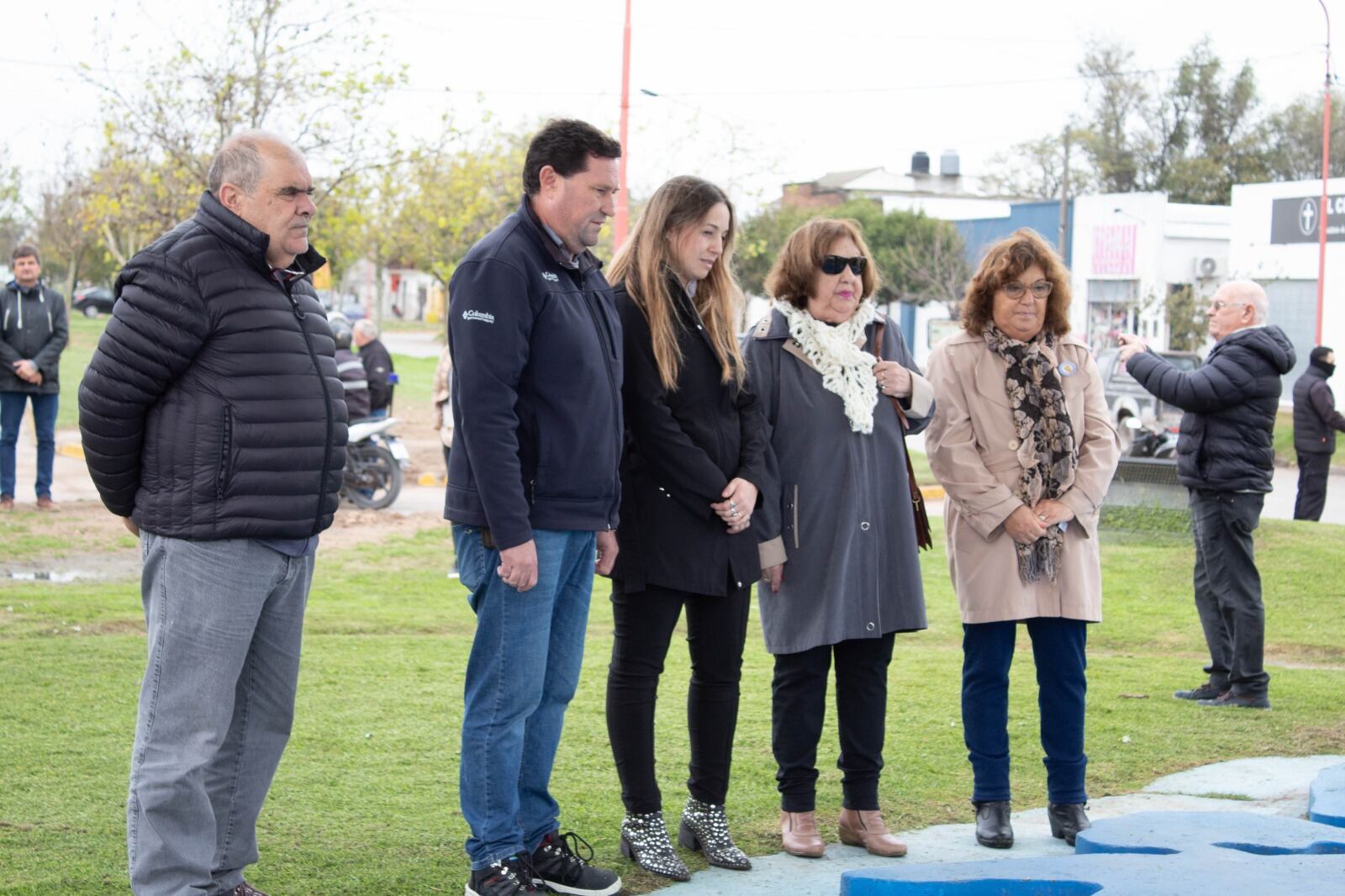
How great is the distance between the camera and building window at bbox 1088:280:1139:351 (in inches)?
1393

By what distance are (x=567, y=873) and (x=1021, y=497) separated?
2010mm

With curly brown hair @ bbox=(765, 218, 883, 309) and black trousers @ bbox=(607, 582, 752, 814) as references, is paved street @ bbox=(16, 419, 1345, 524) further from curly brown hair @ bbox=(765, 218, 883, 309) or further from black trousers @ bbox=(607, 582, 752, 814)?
black trousers @ bbox=(607, 582, 752, 814)

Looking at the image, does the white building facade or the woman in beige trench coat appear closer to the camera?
the woman in beige trench coat

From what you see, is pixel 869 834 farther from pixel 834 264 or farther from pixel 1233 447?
pixel 1233 447

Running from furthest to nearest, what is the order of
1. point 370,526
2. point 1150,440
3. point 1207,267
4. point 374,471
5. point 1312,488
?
point 1207,267 < point 1150,440 < point 1312,488 < point 374,471 < point 370,526

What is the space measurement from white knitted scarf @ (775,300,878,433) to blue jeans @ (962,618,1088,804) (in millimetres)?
890

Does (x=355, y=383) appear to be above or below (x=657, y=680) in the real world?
above

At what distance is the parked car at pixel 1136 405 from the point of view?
67.8 feet

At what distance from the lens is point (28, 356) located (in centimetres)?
1276

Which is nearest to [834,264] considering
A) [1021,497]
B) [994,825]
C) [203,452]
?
[1021,497]

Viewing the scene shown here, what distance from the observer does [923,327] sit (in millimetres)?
45844

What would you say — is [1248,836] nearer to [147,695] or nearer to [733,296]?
[733,296]

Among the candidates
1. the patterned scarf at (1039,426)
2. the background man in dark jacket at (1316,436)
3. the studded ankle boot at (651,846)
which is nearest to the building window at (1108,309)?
the background man in dark jacket at (1316,436)

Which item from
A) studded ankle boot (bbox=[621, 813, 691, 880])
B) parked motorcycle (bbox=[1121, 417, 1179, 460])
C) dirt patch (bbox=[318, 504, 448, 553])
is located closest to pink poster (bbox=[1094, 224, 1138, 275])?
parked motorcycle (bbox=[1121, 417, 1179, 460])
